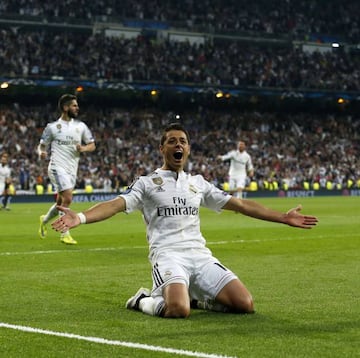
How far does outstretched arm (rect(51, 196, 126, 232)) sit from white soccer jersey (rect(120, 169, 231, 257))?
468 millimetres

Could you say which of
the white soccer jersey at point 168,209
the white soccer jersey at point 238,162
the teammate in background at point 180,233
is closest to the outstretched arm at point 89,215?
the teammate in background at point 180,233

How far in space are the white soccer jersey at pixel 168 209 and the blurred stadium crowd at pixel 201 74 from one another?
37896 mm

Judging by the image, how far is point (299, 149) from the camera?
6356 centimetres

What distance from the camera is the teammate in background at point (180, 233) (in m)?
8.46

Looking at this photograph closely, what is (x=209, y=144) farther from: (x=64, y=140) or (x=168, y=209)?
(x=168, y=209)

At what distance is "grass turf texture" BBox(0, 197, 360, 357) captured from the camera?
6891 mm

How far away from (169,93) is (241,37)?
8.87 meters

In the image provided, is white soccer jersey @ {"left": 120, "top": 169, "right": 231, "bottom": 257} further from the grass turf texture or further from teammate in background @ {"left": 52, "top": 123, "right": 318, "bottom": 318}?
the grass turf texture

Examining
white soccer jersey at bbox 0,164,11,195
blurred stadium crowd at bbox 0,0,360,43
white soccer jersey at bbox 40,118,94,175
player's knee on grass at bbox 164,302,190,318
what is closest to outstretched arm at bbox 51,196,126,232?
player's knee on grass at bbox 164,302,190,318

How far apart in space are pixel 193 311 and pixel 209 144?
50.9 meters

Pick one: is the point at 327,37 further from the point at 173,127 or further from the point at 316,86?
the point at 173,127

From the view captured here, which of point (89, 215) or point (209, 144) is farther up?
point (209, 144)

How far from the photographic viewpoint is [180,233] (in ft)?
29.5

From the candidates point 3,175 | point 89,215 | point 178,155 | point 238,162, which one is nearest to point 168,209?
point 178,155
